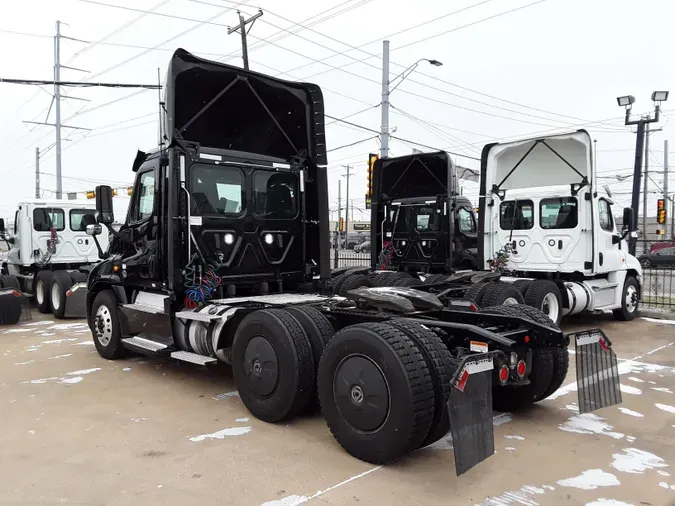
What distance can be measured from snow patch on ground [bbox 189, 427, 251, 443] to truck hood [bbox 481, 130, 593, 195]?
7.63 metres

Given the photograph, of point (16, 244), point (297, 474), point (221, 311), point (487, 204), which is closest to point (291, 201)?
point (221, 311)

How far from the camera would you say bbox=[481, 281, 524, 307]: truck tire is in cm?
Answer: 795

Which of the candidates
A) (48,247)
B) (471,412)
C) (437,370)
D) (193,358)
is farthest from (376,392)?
(48,247)

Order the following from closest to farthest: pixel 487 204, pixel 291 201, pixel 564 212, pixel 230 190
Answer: pixel 230 190, pixel 291 201, pixel 564 212, pixel 487 204

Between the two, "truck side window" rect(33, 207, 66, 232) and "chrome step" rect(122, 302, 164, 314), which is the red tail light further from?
"truck side window" rect(33, 207, 66, 232)

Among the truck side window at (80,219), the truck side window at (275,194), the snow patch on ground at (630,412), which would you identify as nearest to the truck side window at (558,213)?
the snow patch on ground at (630,412)

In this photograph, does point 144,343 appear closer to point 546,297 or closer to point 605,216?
point 546,297

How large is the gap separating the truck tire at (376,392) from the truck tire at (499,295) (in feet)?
13.5

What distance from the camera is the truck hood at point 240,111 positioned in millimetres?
6184

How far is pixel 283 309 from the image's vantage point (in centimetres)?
530

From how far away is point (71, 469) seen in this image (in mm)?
4086

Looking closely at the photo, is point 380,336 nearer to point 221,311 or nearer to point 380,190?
point 221,311

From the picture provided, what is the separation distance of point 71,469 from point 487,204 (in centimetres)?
884

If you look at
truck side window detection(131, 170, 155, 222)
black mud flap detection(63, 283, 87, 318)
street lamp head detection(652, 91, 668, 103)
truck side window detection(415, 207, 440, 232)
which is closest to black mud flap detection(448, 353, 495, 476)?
truck side window detection(131, 170, 155, 222)
